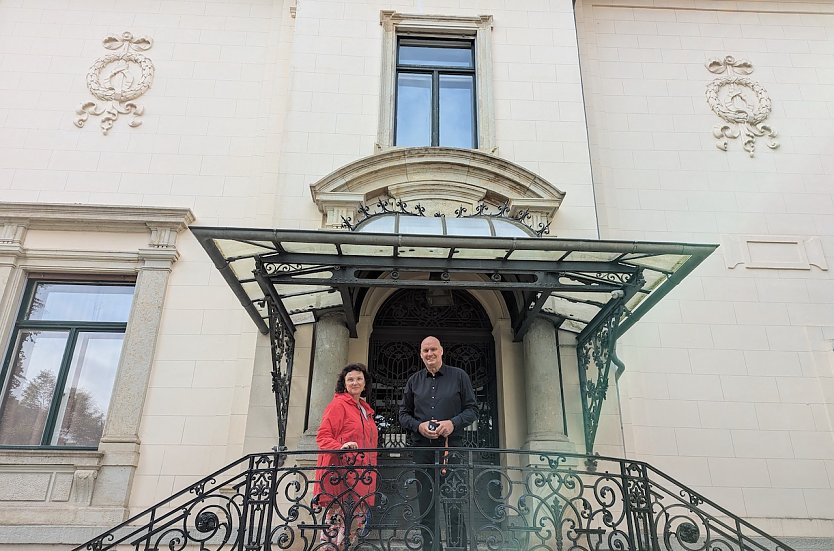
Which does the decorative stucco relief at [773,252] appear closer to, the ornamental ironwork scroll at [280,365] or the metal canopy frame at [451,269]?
the metal canopy frame at [451,269]

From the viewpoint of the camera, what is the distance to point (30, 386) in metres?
7.52

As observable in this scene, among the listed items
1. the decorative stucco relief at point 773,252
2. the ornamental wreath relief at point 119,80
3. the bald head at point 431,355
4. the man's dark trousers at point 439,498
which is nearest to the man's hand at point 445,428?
the man's dark trousers at point 439,498

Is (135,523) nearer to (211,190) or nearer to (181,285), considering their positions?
(181,285)

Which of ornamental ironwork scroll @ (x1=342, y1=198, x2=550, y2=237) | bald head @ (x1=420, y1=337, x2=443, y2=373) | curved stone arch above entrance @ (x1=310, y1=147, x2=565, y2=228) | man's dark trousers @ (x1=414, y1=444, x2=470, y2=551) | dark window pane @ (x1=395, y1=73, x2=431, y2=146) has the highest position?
dark window pane @ (x1=395, y1=73, x2=431, y2=146)

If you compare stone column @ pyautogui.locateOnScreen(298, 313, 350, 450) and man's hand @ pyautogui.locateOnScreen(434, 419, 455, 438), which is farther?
stone column @ pyautogui.locateOnScreen(298, 313, 350, 450)

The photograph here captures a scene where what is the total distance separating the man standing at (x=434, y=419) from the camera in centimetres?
518

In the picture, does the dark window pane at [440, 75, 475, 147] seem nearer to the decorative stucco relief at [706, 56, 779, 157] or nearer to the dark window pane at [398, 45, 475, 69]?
the dark window pane at [398, 45, 475, 69]

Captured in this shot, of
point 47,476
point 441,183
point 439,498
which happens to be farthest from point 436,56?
point 47,476

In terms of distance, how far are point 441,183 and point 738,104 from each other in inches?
180

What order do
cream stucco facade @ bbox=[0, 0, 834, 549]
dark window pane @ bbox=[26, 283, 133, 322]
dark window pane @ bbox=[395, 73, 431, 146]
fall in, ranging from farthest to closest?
1. dark window pane @ bbox=[395, 73, 431, 146]
2. dark window pane @ bbox=[26, 283, 133, 322]
3. cream stucco facade @ bbox=[0, 0, 834, 549]

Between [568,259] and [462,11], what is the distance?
4.70 meters

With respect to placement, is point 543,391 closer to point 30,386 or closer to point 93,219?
point 93,219

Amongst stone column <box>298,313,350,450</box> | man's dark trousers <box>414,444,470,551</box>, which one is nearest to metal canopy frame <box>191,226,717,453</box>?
stone column <box>298,313,350,450</box>

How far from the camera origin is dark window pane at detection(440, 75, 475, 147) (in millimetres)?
8711
